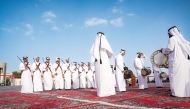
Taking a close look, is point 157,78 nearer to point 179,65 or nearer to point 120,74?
point 120,74

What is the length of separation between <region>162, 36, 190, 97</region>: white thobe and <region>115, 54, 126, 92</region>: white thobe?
2.66 metres

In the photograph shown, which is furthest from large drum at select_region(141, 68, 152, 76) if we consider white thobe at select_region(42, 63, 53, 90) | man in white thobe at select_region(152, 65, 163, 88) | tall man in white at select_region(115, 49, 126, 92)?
white thobe at select_region(42, 63, 53, 90)

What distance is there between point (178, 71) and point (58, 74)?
7.64 meters

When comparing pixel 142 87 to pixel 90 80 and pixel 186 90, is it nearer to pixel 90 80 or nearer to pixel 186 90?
pixel 186 90

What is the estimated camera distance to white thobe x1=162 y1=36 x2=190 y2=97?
13.7 feet

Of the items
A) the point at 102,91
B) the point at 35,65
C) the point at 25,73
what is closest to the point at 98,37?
the point at 102,91

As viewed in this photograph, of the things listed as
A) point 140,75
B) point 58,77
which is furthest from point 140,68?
point 58,77

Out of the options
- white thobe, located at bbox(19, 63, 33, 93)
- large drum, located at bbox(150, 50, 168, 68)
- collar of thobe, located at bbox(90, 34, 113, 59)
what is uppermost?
collar of thobe, located at bbox(90, 34, 113, 59)

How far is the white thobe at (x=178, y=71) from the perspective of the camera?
13.7ft

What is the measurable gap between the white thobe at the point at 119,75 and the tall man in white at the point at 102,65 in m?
1.73

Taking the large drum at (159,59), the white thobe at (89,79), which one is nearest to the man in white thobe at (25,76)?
the white thobe at (89,79)

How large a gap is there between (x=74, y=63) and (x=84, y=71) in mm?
1094

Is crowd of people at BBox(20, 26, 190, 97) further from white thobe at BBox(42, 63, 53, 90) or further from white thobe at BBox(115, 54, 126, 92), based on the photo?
white thobe at BBox(42, 63, 53, 90)

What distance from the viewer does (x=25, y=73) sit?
25.3 feet
